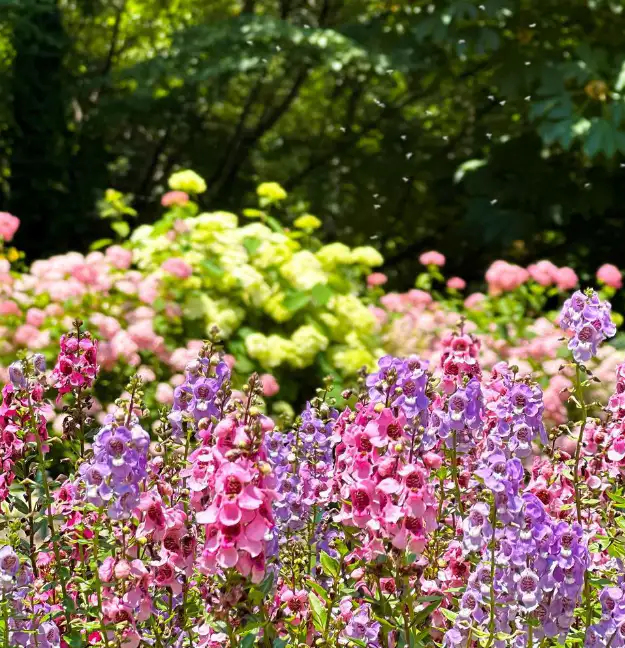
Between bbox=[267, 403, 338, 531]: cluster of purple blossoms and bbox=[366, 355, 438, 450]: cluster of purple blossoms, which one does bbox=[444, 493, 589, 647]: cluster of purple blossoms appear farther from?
bbox=[267, 403, 338, 531]: cluster of purple blossoms

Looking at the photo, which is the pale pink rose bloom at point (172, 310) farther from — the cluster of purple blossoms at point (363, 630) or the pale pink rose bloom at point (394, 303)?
the cluster of purple blossoms at point (363, 630)

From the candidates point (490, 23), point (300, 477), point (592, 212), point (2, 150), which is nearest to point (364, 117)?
point (490, 23)

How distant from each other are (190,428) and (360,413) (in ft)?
1.40

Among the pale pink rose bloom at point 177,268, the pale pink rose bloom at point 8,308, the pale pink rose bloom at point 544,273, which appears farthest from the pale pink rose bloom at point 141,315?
the pale pink rose bloom at point 544,273

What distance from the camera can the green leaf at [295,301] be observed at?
5266 millimetres

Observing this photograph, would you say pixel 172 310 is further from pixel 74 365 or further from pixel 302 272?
pixel 74 365

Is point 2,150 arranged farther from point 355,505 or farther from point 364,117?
point 355,505

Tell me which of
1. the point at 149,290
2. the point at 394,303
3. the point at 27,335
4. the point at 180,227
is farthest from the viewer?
the point at 394,303

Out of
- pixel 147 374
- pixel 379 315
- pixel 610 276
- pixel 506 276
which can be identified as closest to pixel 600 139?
pixel 610 276

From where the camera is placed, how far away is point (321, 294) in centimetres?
534

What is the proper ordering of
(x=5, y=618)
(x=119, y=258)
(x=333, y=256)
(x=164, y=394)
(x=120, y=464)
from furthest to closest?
(x=333, y=256)
(x=119, y=258)
(x=164, y=394)
(x=5, y=618)
(x=120, y=464)

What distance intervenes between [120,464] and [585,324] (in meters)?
1.01

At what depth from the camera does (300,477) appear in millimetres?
2201

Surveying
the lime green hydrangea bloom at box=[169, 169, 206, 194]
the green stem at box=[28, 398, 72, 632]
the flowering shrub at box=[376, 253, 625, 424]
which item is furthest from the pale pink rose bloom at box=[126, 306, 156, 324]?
the green stem at box=[28, 398, 72, 632]
